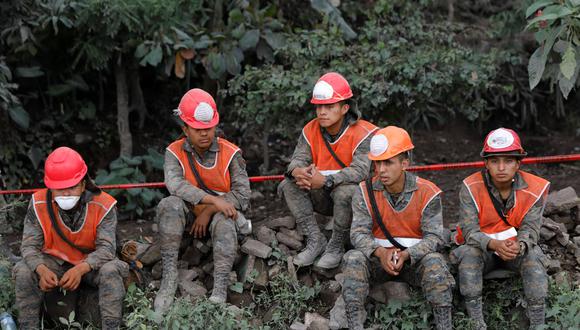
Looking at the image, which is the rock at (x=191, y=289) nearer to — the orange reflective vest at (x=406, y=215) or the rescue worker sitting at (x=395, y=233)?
the rescue worker sitting at (x=395, y=233)

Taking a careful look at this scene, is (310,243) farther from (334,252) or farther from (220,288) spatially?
(220,288)

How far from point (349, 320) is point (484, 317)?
97 centimetres

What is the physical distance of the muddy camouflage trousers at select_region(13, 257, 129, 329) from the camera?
5809 millimetres

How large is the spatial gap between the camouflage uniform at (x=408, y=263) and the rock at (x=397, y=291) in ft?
0.30

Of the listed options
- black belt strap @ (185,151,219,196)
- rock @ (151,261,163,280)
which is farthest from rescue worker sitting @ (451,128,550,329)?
rock @ (151,261,163,280)

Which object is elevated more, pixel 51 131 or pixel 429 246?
pixel 51 131

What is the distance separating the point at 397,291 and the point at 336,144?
115cm

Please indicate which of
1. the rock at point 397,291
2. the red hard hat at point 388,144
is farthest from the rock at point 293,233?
the red hard hat at point 388,144

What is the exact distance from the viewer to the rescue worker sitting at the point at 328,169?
6168 mm

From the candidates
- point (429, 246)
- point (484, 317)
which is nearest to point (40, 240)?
point (429, 246)

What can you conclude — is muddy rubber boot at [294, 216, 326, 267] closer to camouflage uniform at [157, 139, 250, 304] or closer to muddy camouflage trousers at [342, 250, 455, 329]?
camouflage uniform at [157, 139, 250, 304]

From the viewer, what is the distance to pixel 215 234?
6098 mm

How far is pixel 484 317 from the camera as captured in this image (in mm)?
5969

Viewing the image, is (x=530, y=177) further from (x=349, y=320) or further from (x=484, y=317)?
(x=349, y=320)
